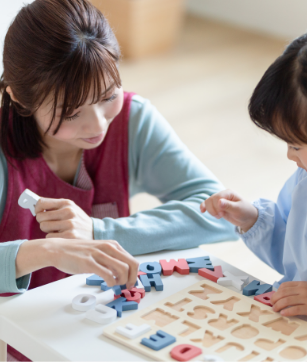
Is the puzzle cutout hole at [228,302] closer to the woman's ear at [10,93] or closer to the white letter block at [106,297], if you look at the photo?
the white letter block at [106,297]

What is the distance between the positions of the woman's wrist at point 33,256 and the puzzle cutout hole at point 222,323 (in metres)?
0.24

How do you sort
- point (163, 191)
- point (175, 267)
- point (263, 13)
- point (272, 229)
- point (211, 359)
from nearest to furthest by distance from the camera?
point (211, 359) → point (175, 267) → point (272, 229) → point (163, 191) → point (263, 13)

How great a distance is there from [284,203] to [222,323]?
355mm

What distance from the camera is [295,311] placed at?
28.9 inches

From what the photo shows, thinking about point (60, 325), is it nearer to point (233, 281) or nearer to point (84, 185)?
point (233, 281)

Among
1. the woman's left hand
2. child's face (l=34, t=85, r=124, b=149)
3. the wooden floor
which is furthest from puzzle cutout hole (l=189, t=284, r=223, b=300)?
the wooden floor

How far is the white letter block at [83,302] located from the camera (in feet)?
2.43

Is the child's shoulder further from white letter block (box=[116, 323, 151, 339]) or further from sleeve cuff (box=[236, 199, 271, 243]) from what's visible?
white letter block (box=[116, 323, 151, 339])

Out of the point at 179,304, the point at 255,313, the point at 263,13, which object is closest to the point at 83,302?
the point at 179,304

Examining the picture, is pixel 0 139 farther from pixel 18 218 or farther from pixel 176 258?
pixel 176 258

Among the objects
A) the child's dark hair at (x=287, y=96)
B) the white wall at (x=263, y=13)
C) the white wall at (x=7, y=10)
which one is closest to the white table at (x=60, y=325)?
the child's dark hair at (x=287, y=96)

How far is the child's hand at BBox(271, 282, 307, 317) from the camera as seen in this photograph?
73 centimetres

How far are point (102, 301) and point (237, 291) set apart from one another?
0.67ft

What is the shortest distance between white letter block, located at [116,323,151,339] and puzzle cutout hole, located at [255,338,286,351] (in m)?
0.14
